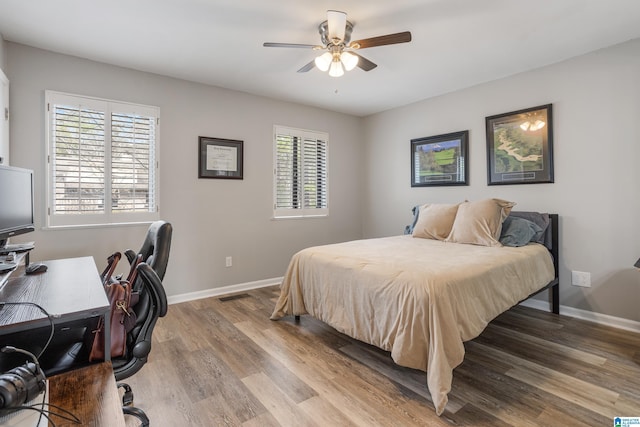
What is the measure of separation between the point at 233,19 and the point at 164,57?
101cm

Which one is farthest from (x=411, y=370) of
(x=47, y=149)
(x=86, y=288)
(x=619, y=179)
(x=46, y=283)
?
(x=47, y=149)

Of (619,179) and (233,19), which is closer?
(233,19)

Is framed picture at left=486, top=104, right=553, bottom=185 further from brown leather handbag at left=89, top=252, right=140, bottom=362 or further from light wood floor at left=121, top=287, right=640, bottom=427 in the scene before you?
brown leather handbag at left=89, top=252, right=140, bottom=362

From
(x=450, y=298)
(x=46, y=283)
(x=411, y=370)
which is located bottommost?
(x=411, y=370)

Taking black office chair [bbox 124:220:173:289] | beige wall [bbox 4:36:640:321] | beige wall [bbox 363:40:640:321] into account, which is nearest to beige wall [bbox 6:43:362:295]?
beige wall [bbox 4:36:640:321]

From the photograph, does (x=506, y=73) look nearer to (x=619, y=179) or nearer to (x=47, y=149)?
(x=619, y=179)

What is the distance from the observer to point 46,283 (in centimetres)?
153

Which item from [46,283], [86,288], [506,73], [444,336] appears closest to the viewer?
[86,288]

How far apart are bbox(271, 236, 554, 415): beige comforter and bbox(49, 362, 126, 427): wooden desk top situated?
58.0 inches

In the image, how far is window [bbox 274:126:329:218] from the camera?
170 inches

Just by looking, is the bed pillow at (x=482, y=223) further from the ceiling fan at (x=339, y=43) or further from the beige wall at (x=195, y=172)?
the beige wall at (x=195, y=172)

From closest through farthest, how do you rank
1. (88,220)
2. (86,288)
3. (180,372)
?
(86,288), (180,372), (88,220)

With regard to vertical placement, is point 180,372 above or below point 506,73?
below

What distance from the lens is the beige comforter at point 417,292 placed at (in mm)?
1784
